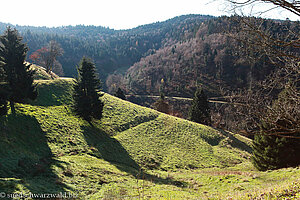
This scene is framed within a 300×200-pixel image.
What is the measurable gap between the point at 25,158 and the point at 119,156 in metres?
11.3

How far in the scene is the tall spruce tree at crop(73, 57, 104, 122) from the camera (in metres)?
27.1

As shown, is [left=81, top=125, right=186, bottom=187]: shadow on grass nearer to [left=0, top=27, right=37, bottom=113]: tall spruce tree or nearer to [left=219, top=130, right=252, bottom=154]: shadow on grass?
[left=0, top=27, right=37, bottom=113]: tall spruce tree

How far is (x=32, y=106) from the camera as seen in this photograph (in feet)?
81.8

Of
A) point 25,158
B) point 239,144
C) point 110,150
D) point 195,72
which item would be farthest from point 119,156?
point 195,72

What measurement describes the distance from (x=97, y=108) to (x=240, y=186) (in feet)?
72.0

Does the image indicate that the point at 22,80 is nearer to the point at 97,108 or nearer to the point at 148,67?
the point at 97,108

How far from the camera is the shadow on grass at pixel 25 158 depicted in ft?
33.9

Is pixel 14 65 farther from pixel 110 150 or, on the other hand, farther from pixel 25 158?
pixel 110 150

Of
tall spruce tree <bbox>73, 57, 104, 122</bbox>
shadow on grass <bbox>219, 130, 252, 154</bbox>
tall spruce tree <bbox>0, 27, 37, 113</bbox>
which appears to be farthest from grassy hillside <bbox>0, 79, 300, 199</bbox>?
tall spruce tree <bbox>0, 27, 37, 113</bbox>

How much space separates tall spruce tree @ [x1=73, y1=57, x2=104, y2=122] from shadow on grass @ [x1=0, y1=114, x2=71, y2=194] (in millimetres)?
6741

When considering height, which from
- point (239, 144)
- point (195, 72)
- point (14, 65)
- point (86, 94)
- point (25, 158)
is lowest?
point (239, 144)

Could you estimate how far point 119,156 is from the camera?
23.1 metres

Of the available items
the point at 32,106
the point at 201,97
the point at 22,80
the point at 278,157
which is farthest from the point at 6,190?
the point at 201,97

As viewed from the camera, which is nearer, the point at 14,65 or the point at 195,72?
the point at 14,65
